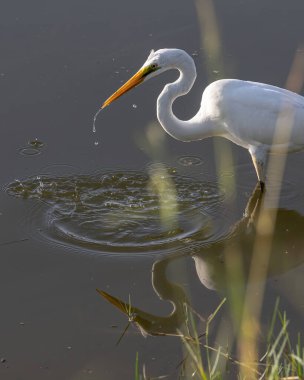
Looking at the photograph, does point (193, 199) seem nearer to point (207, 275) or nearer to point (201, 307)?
point (207, 275)

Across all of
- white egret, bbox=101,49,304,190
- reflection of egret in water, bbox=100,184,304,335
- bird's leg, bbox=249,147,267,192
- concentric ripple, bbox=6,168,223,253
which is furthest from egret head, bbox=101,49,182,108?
reflection of egret in water, bbox=100,184,304,335

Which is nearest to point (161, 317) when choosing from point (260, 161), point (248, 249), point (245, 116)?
point (248, 249)

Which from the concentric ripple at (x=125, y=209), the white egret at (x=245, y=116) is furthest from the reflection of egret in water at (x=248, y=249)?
the white egret at (x=245, y=116)

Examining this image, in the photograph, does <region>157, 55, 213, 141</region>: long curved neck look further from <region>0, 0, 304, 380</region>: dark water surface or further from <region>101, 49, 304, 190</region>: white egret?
<region>0, 0, 304, 380</region>: dark water surface

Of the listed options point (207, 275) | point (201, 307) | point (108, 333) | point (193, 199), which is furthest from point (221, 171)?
point (108, 333)

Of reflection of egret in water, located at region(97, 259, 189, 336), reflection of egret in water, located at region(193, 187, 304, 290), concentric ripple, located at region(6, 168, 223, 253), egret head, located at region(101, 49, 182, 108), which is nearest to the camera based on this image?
reflection of egret in water, located at region(97, 259, 189, 336)

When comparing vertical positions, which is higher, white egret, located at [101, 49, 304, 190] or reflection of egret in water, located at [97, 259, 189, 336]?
white egret, located at [101, 49, 304, 190]

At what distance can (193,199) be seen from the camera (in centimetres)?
606

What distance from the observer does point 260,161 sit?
6141mm

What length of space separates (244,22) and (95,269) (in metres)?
4.00

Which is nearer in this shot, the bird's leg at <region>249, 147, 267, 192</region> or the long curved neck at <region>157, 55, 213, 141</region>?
the long curved neck at <region>157, 55, 213, 141</region>

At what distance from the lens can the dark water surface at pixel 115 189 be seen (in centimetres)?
477

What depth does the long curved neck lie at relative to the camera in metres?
5.94

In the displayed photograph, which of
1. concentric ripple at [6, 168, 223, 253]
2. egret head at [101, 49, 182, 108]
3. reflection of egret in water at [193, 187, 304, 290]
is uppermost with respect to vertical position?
egret head at [101, 49, 182, 108]
